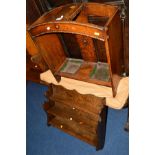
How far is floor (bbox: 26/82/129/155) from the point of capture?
2127 mm

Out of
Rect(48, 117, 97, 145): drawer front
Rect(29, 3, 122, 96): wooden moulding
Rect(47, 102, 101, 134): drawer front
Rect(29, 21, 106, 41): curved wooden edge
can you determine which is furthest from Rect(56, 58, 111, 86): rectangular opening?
Rect(29, 21, 106, 41): curved wooden edge

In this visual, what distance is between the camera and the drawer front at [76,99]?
2.00 m

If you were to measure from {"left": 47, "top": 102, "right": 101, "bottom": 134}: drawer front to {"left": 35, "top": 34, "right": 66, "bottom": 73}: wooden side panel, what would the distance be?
0.41 meters

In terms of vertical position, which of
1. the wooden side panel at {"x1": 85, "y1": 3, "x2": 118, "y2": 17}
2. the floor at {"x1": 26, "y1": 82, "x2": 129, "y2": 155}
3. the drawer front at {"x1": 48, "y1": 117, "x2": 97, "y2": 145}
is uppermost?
the wooden side panel at {"x1": 85, "y1": 3, "x2": 118, "y2": 17}

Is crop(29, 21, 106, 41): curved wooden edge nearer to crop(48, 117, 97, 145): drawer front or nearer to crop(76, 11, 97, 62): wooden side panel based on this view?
crop(76, 11, 97, 62): wooden side panel

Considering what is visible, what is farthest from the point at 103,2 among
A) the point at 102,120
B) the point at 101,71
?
the point at 102,120

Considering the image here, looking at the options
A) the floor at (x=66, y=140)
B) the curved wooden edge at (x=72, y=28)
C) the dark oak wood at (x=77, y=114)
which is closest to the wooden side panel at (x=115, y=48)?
the curved wooden edge at (x=72, y=28)

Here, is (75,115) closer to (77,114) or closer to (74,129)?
(77,114)

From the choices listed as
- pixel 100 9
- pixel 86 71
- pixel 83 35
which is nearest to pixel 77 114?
pixel 86 71

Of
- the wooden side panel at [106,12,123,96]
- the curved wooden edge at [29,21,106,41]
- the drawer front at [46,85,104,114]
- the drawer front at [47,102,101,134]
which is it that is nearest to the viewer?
the curved wooden edge at [29,21,106,41]

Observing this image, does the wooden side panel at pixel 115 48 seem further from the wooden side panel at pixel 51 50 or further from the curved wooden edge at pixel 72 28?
the wooden side panel at pixel 51 50

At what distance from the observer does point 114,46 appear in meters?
1.88
